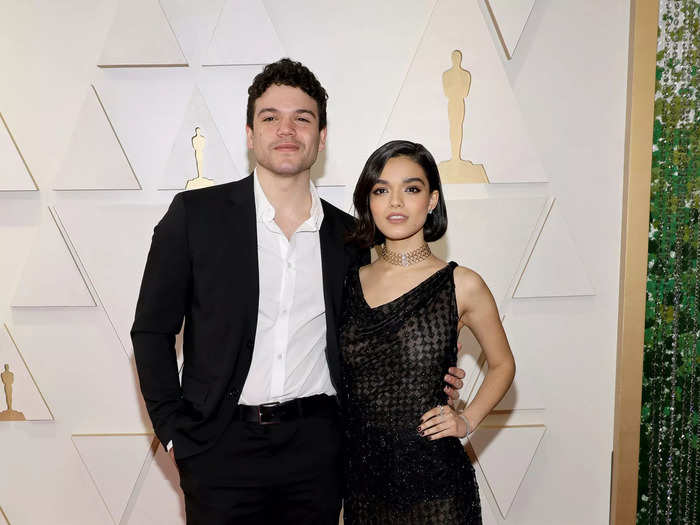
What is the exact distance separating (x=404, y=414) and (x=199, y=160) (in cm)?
149

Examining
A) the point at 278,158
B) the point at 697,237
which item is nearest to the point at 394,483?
the point at 278,158

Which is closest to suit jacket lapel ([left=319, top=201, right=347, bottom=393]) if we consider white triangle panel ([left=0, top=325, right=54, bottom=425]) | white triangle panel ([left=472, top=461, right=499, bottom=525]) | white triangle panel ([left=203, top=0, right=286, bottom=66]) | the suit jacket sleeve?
the suit jacket sleeve

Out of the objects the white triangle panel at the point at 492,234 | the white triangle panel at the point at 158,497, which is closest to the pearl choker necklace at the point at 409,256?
the white triangle panel at the point at 492,234

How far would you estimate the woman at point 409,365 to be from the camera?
1.65 metres

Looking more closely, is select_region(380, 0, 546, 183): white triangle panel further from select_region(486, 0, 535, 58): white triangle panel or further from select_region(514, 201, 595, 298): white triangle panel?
select_region(514, 201, 595, 298): white triangle panel

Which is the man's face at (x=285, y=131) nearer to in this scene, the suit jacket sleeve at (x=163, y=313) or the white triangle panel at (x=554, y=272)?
the suit jacket sleeve at (x=163, y=313)

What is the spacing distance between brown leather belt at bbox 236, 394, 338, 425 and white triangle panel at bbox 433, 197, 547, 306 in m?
1.04

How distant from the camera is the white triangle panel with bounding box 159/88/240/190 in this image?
2.53 m

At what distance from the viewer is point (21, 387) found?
8.57 feet

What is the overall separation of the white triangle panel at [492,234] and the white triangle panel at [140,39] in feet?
4.56

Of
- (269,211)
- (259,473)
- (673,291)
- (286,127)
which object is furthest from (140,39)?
(673,291)

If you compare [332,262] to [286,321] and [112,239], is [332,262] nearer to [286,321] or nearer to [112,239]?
[286,321]

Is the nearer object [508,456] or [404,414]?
[404,414]

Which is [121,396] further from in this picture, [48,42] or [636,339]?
[636,339]
